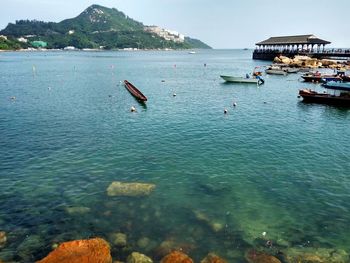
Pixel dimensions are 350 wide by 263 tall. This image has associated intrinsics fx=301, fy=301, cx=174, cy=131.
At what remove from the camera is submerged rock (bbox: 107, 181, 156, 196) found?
25250 mm

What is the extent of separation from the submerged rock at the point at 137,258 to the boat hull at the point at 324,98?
56.0 m

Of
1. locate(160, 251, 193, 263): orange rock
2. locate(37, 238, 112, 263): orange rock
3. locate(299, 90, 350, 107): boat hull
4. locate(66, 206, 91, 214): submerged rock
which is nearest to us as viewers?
locate(37, 238, 112, 263): orange rock

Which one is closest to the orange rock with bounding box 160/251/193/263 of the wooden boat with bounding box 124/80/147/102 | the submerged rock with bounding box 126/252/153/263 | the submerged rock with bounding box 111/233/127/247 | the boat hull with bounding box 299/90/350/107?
the submerged rock with bounding box 126/252/153/263

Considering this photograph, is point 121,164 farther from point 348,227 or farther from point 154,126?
point 348,227

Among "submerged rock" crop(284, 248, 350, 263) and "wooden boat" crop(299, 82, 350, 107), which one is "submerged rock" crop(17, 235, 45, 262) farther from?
"wooden boat" crop(299, 82, 350, 107)

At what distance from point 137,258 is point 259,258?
23.9 feet

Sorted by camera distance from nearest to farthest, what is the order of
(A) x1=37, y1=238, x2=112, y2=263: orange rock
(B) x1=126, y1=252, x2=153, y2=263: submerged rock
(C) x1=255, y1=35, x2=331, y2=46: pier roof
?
(A) x1=37, y1=238, x2=112, y2=263: orange rock
(B) x1=126, y1=252, x2=153, y2=263: submerged rock
(C) x1=255, y1=35, x2=331, y2=46: pier roof

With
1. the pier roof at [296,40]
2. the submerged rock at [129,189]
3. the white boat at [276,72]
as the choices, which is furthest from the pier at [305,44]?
the submerged rock at [129,189]

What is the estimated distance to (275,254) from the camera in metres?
18.6

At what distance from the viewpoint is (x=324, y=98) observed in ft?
202

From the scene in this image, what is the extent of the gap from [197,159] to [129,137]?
11.4 meters

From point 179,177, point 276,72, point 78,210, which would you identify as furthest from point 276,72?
point 78,210

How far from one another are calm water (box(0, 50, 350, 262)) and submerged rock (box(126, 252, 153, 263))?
74cm

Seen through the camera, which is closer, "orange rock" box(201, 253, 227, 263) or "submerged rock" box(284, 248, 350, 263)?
"orange rock" box(201, 253, 227, 263)
